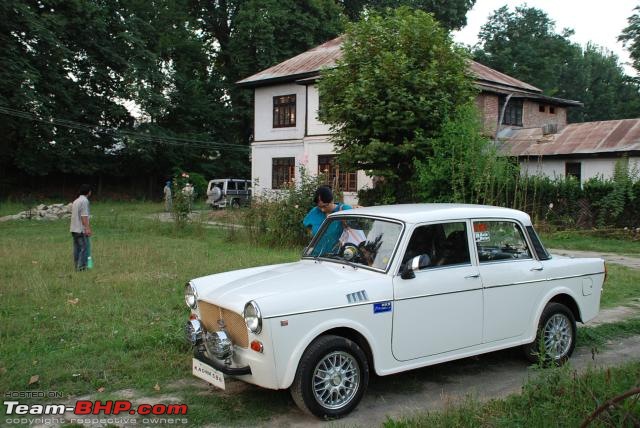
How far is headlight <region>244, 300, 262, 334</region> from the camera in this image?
459 centimetres

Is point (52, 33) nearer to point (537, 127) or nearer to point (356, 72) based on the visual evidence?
point (356, 72)

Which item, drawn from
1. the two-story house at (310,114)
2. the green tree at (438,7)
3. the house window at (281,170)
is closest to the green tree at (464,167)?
the two-story house at (310,114)

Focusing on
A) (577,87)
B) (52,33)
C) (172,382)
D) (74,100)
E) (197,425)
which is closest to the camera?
(197,425)

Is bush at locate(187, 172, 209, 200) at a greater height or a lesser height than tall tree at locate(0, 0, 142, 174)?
lesser

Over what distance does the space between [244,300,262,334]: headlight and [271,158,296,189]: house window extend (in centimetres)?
2684

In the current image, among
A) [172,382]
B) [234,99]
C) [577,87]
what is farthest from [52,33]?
[577,87]

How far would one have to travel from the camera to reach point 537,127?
101 ft

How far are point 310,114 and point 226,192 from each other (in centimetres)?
819

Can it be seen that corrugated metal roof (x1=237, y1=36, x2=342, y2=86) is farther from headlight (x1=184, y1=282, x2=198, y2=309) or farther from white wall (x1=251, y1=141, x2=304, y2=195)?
headlight (x1=184, y1=282, x2=198, y2=309)

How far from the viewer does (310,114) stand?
30172 millimetres

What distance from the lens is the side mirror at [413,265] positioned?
16.9 feet

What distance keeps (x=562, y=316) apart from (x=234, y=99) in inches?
1621

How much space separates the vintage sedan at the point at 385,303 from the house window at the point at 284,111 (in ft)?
85.2

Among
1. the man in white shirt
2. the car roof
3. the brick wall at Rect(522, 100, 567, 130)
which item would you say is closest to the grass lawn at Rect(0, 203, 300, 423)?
the man in white shirt
